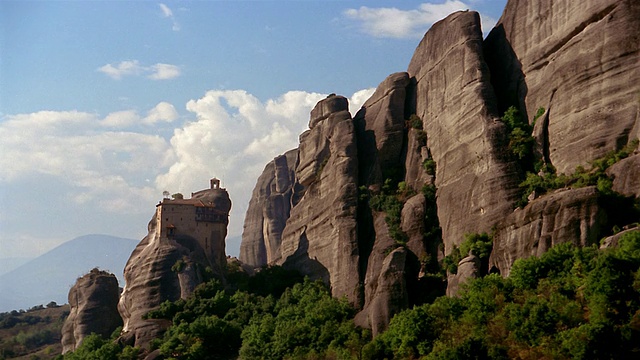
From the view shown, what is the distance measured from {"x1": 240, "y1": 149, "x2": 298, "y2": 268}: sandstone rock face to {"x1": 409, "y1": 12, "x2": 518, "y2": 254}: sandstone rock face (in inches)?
2274

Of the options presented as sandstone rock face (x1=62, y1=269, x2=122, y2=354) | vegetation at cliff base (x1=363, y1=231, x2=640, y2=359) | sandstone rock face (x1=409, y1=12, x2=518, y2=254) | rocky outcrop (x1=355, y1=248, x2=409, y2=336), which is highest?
sandstone rock face (x1=409, y1=12, x2=518, y2=254)

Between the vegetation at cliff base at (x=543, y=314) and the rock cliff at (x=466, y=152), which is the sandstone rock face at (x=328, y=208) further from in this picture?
the vegetation at cliff base at (x=543, y=314)

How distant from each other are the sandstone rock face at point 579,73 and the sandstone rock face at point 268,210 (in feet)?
216

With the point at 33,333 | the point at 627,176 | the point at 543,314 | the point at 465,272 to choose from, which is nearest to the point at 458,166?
the point at 465,272

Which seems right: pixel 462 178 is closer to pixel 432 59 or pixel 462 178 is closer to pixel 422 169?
pixel 422 169

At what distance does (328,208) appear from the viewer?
73.5m

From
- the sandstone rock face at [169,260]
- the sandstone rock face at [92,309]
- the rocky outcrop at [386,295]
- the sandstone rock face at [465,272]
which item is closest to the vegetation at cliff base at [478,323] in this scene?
the sandstone rock face at [465,272]

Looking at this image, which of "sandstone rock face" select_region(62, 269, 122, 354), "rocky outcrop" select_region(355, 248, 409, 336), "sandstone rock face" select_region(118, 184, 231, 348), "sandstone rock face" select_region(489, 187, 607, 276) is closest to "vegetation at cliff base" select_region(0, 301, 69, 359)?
"sandstone rock face" select_region(62, 269, 122, 354)

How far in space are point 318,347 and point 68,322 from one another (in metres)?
32.1

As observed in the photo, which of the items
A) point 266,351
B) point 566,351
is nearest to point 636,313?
point 566,351

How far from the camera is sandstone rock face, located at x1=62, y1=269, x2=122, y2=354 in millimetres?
83250

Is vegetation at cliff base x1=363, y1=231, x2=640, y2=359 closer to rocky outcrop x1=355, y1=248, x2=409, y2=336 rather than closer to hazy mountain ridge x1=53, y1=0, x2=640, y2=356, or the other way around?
hazy mountain ridge x1=53, y1=0, x2=640, y2=356

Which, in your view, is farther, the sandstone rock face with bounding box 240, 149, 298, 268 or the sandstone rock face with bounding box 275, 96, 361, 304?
the sandstone rock face with bounding box 240, 149, 298, 268

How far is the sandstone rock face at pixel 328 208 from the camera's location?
68.7 meters
